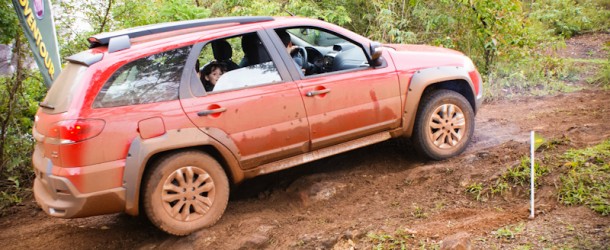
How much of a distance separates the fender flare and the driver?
118cm

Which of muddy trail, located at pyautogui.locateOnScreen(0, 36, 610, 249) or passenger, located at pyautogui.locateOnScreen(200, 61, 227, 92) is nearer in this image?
muddy trail, located at pyautogui.locateOnScreen(0, 36, 610, 249)

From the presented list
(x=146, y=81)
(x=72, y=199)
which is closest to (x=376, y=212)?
(x=146, y=81)

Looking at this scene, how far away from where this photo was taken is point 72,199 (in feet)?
13.1

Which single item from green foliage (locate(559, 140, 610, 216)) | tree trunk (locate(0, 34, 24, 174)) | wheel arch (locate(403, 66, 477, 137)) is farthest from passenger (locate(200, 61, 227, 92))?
green foliage (locate(559, 140, 610, 216))

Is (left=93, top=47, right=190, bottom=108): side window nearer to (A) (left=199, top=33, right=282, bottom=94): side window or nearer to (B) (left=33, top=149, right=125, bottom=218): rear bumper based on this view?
(A) (left=199, top=33, right=282, bottom=94): side window

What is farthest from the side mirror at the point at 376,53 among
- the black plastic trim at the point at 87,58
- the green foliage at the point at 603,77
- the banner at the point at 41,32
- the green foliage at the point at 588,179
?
the green foliage at the point at 603,77

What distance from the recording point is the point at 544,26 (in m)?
12.3

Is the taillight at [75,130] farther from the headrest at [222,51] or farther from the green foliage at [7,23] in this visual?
the green foliage at [7,23]

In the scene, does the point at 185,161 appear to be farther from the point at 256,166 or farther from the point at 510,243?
the point at 510,243

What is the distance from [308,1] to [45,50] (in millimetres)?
5286

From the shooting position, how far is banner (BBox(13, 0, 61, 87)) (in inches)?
220

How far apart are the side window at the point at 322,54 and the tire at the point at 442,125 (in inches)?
33.1

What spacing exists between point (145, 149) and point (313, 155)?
1.55 m

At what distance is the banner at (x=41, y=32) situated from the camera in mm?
5586
